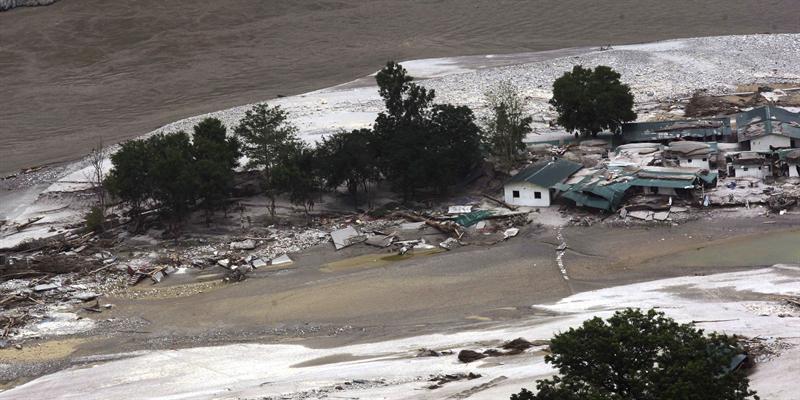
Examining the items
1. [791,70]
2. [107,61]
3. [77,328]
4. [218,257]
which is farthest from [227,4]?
[77,328]

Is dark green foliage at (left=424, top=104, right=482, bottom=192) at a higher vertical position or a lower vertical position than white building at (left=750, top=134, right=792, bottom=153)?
higher

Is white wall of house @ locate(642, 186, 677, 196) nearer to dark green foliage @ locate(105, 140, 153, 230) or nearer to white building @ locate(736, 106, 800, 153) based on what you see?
white building @ locate(736, 106, 800, 153)

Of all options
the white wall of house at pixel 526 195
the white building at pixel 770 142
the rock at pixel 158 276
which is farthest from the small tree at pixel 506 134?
the rock at pixel 158 276

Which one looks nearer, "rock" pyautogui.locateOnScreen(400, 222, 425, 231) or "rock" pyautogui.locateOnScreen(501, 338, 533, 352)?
"rock" pyautogui.locateOnScreen(501, 338, 533, 352)

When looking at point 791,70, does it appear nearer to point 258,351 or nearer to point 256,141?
point 256,141

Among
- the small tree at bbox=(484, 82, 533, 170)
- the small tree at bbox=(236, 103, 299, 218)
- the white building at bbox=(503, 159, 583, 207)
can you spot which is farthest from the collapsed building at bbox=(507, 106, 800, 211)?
the small tree at bbox=(236, 103, 299, 218)

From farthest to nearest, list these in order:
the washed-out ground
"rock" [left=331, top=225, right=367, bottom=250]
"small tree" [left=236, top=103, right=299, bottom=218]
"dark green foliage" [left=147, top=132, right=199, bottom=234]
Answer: "small tree" [left=236, top=103, right=299, bottom=218] → "dark green foliage" [left=147, top=132, right=199, bottom=234] → "rock" [left=331, top=225, right=367, bottom=250] → the washed-out ground
